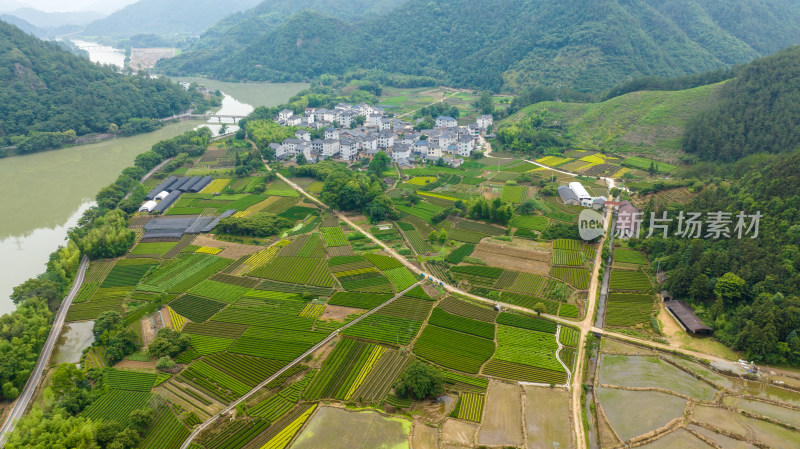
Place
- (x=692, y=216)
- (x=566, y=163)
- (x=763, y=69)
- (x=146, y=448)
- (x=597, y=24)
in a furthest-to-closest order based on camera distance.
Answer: (x=597, y=24)
(x=566, y=163)
(x=763, y=69)
(x=692, y=216)
(x=146, y=448)

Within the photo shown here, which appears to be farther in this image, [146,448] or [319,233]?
[319,233]

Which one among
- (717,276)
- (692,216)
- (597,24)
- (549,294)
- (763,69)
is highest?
(597,24)

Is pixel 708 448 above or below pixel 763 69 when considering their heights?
below

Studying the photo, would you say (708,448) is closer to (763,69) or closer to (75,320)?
(75,320)

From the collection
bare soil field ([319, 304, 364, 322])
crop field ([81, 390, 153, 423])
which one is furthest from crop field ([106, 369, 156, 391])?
bare soil field ([319, 304, 364, 322])

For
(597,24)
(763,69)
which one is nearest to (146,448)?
(763,69)

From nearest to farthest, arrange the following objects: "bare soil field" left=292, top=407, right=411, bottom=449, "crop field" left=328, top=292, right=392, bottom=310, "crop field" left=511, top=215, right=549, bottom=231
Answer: "bare soil field" left=292, top=407, right=411, bottom=449 < "crop field" left=328, top=292, right=392, bottom=310 < "crop field" left=511, top=215, right=549, bottom=231

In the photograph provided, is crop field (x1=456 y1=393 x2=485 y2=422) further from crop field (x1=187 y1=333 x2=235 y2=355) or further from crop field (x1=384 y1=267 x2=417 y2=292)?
crop field (x1=187 y1=333 x2=235 y2=355)
